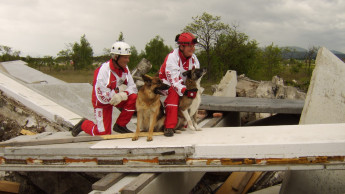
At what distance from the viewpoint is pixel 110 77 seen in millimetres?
4461

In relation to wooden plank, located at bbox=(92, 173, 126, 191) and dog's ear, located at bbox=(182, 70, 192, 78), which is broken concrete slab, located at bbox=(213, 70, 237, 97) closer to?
dog's ear, located at bbox=(182, 70, 192, 78)

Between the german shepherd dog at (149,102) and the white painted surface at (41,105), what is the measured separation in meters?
2.54

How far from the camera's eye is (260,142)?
11.2ft

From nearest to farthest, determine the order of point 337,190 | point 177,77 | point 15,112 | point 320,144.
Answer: point 320,144, point 337,190, point 177,77, point 15,112

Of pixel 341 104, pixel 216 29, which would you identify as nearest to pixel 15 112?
pixel 341 104

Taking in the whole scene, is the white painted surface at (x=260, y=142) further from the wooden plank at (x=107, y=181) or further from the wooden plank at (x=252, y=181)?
the wooden plank at (x=252, y=181)

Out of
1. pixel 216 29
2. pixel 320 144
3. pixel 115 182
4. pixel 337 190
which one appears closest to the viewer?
pixel 320 144

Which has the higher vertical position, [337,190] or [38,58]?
[38,58]

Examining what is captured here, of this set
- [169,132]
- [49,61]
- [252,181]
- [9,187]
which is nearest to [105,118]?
→ [169,132]

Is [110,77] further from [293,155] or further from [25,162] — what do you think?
[293,155]

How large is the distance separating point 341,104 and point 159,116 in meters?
3.32

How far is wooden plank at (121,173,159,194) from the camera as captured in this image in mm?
2987

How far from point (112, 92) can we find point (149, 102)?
2.32 ft

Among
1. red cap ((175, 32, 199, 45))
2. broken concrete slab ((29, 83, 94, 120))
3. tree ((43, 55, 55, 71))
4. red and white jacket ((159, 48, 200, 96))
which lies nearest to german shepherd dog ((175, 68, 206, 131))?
red and white jacket ((159, 48, 200, 96))
